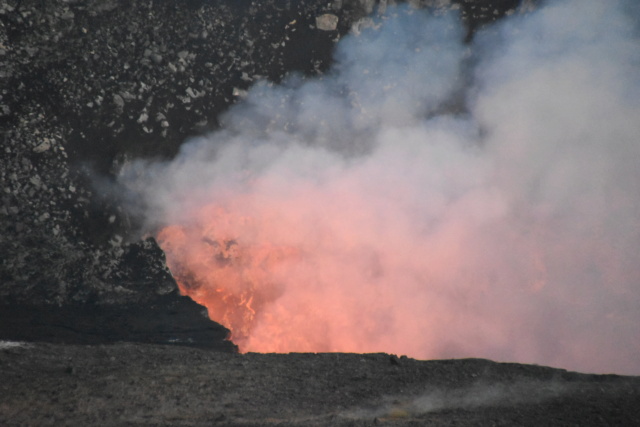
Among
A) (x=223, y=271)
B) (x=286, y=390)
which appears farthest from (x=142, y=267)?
(x=286, y=390)

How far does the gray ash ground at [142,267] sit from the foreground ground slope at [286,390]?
0.02m

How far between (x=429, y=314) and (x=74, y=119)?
229 inches

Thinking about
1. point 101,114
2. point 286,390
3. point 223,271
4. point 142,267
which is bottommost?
point 286,390

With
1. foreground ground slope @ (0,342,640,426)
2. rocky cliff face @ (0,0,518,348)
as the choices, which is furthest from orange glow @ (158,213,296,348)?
foreground ground slope @ (0,342,640,426)

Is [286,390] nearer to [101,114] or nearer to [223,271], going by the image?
[223,271]

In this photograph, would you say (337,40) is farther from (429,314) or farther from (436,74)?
(429,314)

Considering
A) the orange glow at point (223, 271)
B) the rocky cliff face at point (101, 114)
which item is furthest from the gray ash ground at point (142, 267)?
the orange glow at point (223, 271)

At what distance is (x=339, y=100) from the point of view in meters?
9.34

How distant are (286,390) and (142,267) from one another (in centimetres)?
310

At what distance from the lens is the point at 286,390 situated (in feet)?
19.3

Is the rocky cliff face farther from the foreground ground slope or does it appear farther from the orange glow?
the foreground ground slope

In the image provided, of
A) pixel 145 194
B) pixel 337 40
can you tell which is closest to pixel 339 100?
pixel 337 40

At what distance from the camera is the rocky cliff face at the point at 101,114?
24.9 feet

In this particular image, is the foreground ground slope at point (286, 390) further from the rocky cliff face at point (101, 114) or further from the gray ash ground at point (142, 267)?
the rocky cliff face at point (101, 114)
